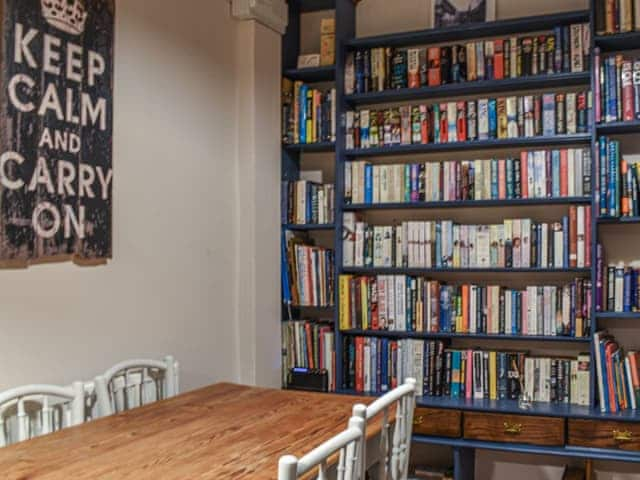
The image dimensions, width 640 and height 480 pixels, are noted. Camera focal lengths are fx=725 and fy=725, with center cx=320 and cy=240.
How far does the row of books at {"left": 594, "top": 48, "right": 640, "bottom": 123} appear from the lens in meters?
3.04

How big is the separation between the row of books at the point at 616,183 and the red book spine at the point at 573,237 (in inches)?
4.4

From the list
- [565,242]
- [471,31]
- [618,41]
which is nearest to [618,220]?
[565,242]

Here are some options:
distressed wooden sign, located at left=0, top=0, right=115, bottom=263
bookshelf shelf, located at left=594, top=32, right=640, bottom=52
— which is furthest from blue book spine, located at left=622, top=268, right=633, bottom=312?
distressed wooden sign, located at left=0, top=0, right=115, bottom=263

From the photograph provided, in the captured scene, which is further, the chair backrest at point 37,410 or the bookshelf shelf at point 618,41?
the bookshelf shelf at point 618,41

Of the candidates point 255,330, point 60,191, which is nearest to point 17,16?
point 60,191

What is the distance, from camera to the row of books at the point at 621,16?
9.98ft

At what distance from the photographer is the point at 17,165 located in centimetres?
223

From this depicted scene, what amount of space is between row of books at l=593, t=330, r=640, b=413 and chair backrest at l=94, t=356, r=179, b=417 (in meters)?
1.75

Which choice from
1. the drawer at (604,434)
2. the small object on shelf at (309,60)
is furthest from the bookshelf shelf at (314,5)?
the drawer at (604,434)

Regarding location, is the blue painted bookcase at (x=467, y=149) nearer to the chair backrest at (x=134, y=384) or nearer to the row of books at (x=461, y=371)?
the row of books at (x=461, y=371)

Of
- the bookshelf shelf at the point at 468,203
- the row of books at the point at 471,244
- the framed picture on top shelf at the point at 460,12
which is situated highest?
the framed picture on top shelf at the point at 460,12

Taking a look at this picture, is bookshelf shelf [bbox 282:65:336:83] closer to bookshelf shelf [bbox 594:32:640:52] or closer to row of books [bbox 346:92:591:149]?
row of books [bbox 346:92:591:149]

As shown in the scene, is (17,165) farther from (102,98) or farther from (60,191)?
(102,98)

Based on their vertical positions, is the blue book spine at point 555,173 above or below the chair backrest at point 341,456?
above
